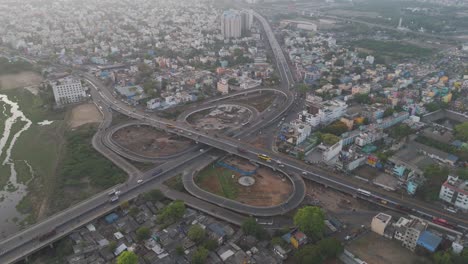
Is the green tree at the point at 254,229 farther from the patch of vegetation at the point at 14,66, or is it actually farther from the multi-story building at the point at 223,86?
the patch of vegetation at the point at 14,66

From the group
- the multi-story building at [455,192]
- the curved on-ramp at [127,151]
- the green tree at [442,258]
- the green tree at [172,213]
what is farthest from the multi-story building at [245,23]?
the green tree at [442,258]

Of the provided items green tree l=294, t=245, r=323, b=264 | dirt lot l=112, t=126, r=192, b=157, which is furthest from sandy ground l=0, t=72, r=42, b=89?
green tree l=294, t=245, r=323, b=264

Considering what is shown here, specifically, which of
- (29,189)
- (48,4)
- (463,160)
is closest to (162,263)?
(29,189)

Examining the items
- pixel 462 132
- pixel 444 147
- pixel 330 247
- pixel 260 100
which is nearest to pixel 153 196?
pixel 330 247

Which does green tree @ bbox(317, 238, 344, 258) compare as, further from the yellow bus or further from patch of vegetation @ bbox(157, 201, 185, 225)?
the yellow bus

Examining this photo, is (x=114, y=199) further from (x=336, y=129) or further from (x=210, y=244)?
(x=336, y=129)

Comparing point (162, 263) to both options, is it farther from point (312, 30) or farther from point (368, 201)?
point (312, 30)
